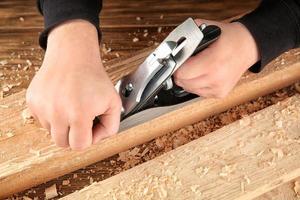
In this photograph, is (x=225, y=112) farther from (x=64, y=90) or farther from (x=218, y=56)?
(x=64, y=90)

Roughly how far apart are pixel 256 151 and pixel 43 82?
53cm

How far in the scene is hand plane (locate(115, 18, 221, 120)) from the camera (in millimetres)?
952

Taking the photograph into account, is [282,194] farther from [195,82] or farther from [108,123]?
[108,123]

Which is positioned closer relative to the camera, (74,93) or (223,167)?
(74,93)

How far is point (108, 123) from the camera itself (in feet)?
3.15

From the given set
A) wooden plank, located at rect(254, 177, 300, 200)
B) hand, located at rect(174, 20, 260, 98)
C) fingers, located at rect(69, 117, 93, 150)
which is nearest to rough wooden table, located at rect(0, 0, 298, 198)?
hand, located at rect(174, 20, 260, 98)

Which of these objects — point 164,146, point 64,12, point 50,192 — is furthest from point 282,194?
point 64,12

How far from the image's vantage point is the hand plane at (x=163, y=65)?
95 cm

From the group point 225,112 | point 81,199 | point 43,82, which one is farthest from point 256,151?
point 43,82

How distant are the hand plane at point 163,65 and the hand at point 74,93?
3.7 inches

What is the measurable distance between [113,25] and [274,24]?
1.72ft

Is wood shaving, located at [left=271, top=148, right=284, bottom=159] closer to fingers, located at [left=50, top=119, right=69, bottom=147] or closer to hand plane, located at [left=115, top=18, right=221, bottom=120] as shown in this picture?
hand plane, located at [left=115, top=18, right=221, bottom=120]

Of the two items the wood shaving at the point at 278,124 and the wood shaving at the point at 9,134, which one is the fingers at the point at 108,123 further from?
the wood shaving at the point at 278,124

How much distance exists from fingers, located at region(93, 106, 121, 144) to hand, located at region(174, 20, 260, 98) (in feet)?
0.60
